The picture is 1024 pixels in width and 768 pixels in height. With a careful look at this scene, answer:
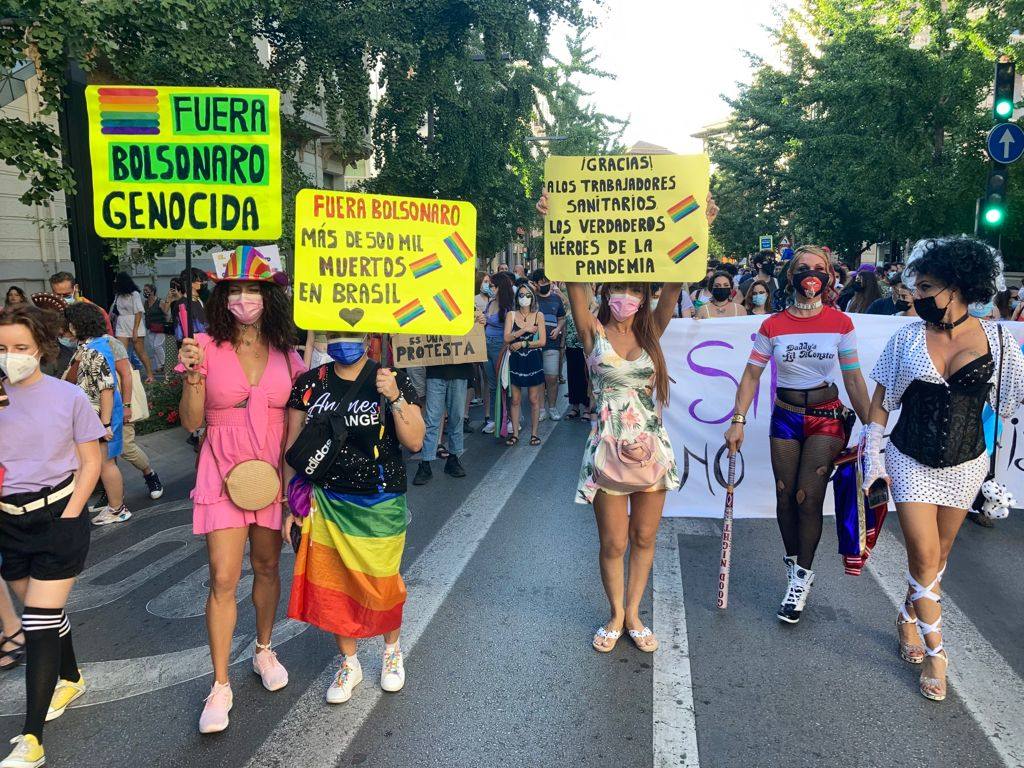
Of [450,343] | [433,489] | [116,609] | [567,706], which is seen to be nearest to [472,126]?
[450,343]

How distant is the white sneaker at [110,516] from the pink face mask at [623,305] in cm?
467

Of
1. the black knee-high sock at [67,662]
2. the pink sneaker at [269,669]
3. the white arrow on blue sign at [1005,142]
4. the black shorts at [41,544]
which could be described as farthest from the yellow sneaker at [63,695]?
the white arrow on blue sign at [1005,142]

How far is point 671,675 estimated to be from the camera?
3928mm

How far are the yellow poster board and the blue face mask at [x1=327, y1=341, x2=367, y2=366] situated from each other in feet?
4.01

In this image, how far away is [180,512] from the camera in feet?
22.7

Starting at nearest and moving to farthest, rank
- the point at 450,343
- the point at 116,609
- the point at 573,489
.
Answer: the point at 116,609
the point at 573,489
the point at 450,343

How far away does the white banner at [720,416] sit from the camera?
593cm

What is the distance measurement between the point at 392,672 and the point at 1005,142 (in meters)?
10.1

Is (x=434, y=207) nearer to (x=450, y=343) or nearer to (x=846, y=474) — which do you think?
(x=846, y=474)

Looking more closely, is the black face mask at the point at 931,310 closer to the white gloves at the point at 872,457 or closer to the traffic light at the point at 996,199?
the white gloves at the point at 872,457

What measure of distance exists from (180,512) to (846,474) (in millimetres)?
5229

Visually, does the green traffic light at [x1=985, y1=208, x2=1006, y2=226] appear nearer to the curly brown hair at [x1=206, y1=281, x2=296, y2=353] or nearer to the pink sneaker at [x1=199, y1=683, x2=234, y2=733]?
the curly brown hair at [x1=206, y1=281, x2=296, y2=353]

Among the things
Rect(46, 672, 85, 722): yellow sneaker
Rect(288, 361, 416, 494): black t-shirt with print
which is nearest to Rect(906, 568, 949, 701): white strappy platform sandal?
Rect(288, 361, 416, 494): black t-shirt with print

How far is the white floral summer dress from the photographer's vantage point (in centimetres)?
411
